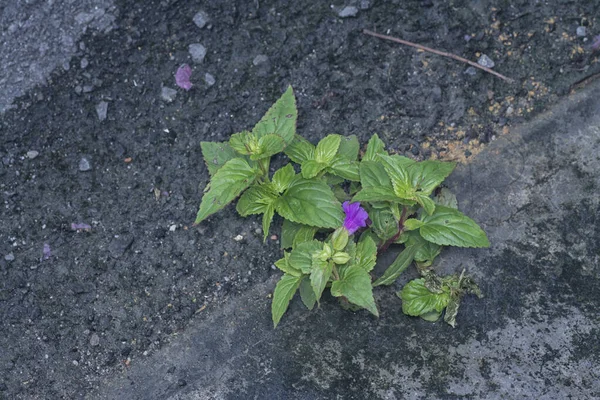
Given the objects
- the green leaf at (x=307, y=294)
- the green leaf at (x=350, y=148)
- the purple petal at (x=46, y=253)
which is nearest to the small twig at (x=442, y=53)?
the green leaf at (x=350, y=148)

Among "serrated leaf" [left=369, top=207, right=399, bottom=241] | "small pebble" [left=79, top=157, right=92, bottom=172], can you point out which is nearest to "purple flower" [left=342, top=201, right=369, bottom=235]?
"serrated leaf" [left=369, top=207, right=399, bottom=241]

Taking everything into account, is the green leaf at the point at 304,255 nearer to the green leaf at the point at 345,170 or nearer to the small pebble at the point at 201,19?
the green leaf at the point at 345,170

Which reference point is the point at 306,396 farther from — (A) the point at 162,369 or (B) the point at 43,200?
(B) the point at 43,200

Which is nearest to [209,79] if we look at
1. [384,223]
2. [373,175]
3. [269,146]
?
[269,146]

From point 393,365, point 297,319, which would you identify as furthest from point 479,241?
point 297,319

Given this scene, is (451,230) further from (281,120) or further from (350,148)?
(281,120)
